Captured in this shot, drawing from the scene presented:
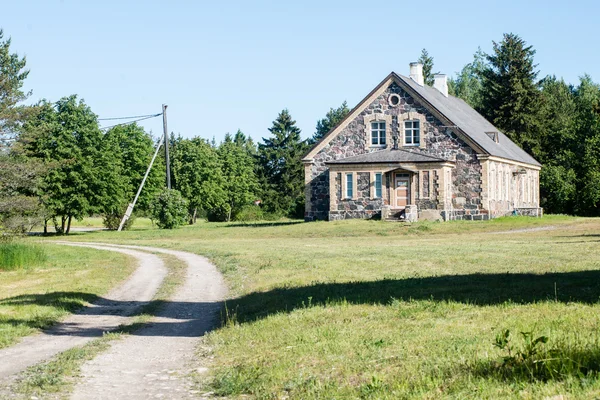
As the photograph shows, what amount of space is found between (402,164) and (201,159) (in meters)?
44.7

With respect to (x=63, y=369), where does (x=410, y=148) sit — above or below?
above

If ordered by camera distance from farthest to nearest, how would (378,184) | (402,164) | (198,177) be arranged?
(198,177) < (378,184) < (402,164)

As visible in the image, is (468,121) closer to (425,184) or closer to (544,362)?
(425,184)

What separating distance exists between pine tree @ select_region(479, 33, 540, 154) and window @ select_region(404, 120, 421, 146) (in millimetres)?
27615

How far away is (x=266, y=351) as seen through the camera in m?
12.4

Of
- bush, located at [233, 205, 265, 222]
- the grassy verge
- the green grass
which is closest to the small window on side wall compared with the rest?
the green grass

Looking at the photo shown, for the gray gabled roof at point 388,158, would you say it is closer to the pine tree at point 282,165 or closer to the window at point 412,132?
the window at point 412,132

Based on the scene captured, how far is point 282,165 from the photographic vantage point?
100 meters

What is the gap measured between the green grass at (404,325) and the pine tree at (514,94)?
182 ft

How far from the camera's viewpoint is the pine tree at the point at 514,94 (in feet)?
265

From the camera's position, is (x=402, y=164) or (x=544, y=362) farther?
(x=402, y=164)

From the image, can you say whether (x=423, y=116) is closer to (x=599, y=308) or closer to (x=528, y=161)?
(x=528, y=161)

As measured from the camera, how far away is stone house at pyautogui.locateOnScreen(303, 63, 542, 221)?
176ft

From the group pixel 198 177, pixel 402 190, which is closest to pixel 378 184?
pixel 402 190
